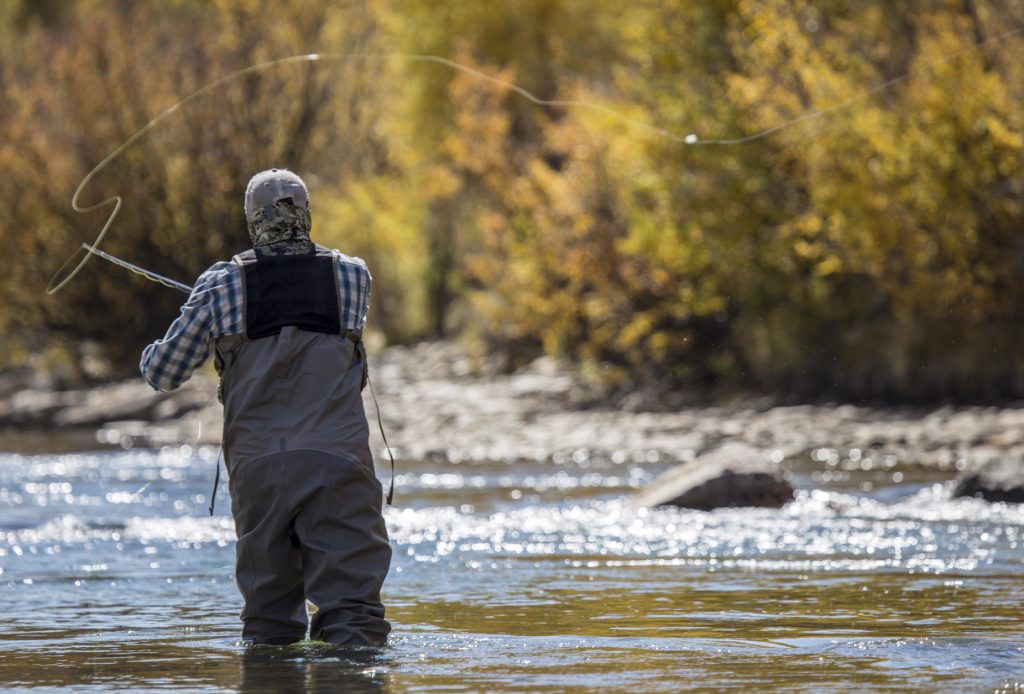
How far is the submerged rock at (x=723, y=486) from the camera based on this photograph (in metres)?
12.3

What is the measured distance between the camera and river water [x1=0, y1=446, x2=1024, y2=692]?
605 cm

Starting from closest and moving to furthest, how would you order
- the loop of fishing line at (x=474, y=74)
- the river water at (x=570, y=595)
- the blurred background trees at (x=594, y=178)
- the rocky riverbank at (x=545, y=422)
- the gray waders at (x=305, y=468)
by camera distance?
the gray waders at (x=305, y=468), the river water at (x=570, y=595), the loop of fishing line at (x=474, y=74), the rocky riverbank at (x=545, y=422), the blurred background trees at (x=594, y=178)

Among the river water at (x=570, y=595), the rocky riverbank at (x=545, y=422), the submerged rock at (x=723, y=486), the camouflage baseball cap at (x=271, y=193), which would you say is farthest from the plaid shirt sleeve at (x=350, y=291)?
the rocky riverbank at (x=545, y=422)

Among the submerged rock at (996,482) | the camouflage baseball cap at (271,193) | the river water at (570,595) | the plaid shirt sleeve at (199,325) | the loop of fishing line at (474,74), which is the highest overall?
the loop of fishing line at (474,74)

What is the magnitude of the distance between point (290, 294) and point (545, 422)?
16617 millimetres

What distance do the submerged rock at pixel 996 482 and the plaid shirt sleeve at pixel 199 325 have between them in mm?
7629

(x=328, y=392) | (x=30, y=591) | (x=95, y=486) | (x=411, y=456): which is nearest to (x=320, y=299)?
(x=328, y=392)

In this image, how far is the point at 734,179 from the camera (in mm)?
23281

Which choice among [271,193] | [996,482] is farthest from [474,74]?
[271,193]

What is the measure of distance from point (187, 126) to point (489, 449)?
1333 centimetres

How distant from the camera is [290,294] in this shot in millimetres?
5984

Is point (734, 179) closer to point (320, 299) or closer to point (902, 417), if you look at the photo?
point (902, 417)

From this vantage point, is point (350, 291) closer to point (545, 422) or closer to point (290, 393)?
point (290, 393)

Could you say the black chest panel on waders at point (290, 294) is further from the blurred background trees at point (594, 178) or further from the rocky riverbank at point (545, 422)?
A: the blurred background trees at point (594, 178)
